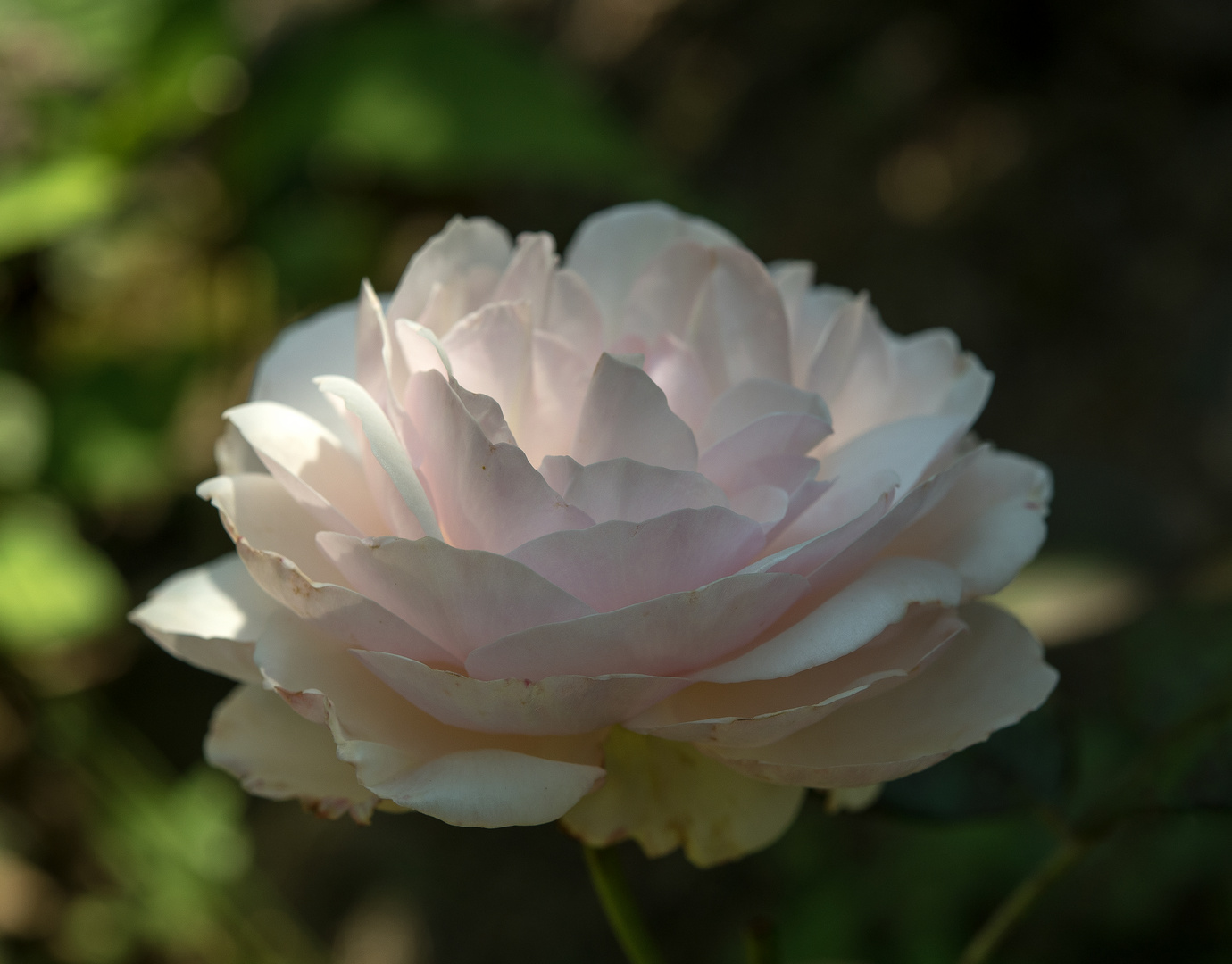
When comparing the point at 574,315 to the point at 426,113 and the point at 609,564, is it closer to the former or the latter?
the point at 609,564

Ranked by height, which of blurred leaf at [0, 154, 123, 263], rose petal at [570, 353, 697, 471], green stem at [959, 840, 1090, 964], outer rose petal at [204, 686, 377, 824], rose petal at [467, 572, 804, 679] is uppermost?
rose petal at [570, 353, 697, 471]

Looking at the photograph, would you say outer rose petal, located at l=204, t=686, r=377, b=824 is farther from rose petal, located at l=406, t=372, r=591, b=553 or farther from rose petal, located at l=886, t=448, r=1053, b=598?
rose petal, located at l=886, t=448, r=1053, b=598

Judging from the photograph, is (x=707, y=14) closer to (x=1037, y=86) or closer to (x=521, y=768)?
(x=1037, y=86)

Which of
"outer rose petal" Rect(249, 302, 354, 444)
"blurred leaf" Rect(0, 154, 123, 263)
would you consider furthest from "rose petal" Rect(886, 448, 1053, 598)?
"blurred leaf" Rect(0, 154, 123, 263)

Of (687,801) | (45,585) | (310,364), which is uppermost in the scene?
(310,364)

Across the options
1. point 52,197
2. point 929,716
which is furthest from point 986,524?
point 52,197

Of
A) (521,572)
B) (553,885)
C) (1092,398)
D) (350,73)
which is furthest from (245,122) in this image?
(1092,398)
